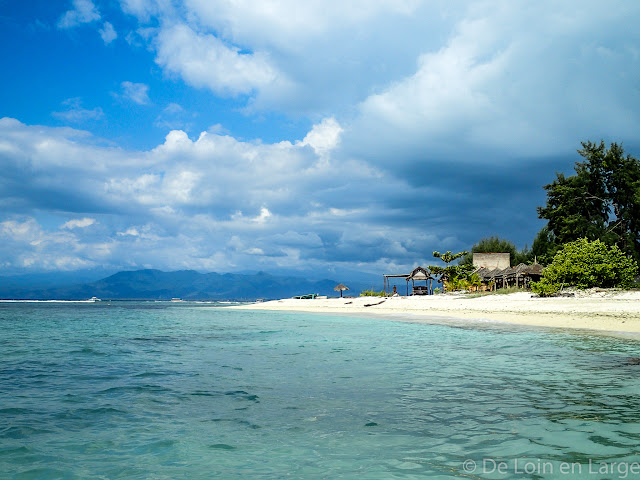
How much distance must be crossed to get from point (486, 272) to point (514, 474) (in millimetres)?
57225

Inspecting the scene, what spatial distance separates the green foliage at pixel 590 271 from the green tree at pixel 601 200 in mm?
14932

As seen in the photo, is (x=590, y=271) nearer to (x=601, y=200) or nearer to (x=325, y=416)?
(x=601, y=200)

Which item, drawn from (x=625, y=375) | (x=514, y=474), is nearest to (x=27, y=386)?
(x=514, y=474)

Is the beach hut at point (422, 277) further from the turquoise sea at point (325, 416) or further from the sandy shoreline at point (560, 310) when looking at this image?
the turquoise sea at point (325, 416)

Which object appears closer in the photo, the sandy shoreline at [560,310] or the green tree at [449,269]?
the sandy shoreline at [560,310]

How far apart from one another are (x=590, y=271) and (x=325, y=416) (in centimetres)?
3353

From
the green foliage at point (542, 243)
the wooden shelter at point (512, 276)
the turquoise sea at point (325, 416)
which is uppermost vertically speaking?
the green foliage at point (542, 243)

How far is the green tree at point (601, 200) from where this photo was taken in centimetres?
4797

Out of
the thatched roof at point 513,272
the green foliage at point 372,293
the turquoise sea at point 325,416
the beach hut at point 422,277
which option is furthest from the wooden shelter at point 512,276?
the turquoise sea at point 325,416

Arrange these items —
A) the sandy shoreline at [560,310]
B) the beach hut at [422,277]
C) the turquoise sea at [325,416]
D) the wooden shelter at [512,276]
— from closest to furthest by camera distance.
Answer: the turquoise sea at [325,416], the sandy shoreline at [560,310], the wooden shelter at [512,276], the beach hut at [422,277]

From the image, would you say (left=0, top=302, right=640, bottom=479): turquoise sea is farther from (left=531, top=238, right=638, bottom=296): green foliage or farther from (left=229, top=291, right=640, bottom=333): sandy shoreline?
(left=531, top=238, right=638, bottom=296): green foliage

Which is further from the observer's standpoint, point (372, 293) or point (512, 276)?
point (372, 293)

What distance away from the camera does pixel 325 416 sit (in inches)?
247

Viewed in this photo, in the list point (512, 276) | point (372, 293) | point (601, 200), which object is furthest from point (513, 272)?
point (372, 293)
